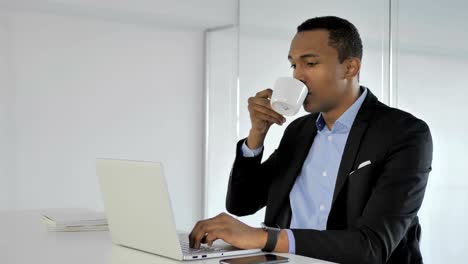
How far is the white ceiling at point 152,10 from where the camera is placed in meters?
4.62

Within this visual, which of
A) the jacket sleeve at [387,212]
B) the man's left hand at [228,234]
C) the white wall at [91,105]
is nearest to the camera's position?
the man's left hand at [228,234]

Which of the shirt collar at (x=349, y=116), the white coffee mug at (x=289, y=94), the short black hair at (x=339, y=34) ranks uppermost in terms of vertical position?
the short black hair at (x=339, y=34)

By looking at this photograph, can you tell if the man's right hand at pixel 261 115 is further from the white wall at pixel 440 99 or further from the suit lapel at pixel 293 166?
the white wall at pixel 440 99

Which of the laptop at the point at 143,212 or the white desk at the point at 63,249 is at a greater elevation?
the laptop at the point at 143,212

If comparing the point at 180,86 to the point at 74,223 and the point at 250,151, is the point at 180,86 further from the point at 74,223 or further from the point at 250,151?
the point at 74,223

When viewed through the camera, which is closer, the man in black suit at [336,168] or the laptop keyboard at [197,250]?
the laptop keyboard at [197,250]

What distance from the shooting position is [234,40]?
214 inches

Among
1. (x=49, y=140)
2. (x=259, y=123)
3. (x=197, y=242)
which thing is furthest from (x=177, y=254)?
(x=49, y=140)

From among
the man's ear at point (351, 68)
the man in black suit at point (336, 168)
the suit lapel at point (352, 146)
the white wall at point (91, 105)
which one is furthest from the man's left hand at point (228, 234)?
the white wall at point (91, 105)

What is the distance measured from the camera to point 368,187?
2.06 m

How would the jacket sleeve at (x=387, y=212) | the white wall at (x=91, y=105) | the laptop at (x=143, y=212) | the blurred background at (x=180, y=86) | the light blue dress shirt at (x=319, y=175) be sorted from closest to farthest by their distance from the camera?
the laptop at (x=143, y=212) → the jacket sleeve at (x=387, y=212) → the light blue dress shirt at (x=319, y=175) → the blurred background at (x=180, y=86) → the white wall at (x=91, y=105)

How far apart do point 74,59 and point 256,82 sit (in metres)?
1.31

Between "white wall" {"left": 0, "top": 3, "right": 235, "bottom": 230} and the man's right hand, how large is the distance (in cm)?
279

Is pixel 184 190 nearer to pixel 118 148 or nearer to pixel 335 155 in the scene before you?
pixel 118 148
